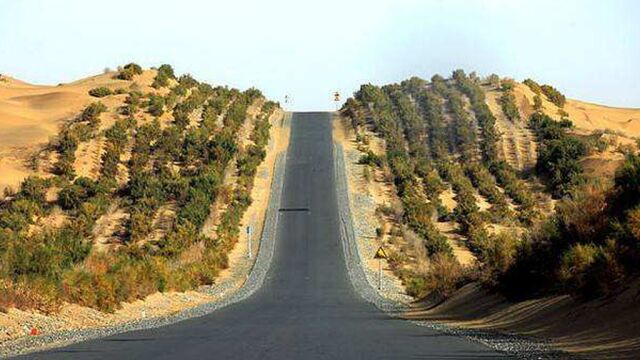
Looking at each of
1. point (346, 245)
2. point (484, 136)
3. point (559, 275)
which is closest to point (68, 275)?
point (559, 275)

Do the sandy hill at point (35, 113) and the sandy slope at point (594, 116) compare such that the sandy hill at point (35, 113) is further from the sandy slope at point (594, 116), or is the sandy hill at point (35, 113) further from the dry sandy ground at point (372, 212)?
the sandy slope at point (594, 116)

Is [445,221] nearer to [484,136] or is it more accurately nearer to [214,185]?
[214,185]

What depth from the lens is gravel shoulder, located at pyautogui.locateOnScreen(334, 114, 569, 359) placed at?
1666 centimetres

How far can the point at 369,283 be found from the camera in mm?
46438

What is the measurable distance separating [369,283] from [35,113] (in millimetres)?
53986

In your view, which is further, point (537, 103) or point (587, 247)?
point (537, 103)

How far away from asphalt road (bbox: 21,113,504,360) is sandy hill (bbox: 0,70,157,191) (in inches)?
899

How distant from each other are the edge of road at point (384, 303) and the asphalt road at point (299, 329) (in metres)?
0.47

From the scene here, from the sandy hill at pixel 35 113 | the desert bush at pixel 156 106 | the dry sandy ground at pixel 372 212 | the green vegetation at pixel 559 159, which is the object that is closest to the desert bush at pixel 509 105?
the green vegetation at pixel 559 159

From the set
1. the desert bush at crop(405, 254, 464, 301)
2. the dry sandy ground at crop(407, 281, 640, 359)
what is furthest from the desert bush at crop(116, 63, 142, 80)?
the dry sandy ground at crop(407, 281, 640, 359)

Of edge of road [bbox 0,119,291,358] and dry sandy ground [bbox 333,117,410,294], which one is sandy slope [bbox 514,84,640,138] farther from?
edge of road [bbox 0,119,291,358]

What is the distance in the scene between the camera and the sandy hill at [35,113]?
225ft

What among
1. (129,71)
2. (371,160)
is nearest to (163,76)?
(129,71)

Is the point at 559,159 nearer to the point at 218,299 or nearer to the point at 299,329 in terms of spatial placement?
the point at 218,299
